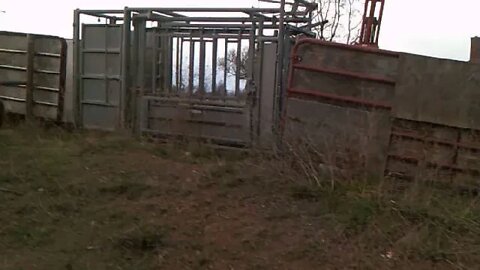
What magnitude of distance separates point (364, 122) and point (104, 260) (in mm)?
3208

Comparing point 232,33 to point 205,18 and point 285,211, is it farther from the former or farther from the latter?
point 285,211

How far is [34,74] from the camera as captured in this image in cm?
1176

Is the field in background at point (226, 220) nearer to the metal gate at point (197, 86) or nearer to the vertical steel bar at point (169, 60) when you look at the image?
the metal gate at point (197, 86)

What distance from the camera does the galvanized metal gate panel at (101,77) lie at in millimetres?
10828

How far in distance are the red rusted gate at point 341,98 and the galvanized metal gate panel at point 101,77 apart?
14.0ft

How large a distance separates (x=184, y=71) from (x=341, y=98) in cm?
427

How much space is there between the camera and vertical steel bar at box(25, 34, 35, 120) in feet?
38.1

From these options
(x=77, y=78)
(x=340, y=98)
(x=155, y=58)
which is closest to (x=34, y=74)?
(x=77, y=78)

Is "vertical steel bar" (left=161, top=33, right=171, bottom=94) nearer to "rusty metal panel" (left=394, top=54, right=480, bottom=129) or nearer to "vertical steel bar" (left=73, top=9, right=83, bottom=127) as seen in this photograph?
"vertical steel bar" (left=73, top=9, right=83, bottom=127)

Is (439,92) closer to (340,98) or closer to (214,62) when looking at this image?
(340,98)

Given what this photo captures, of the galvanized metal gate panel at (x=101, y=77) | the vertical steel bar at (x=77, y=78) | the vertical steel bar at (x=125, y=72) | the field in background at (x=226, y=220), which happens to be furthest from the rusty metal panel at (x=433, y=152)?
the vertical steel bar at (x=77, y=78)

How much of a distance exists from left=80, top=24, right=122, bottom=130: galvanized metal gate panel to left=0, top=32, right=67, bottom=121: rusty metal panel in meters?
0.51

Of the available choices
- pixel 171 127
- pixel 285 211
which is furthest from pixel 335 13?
pixel 285 211

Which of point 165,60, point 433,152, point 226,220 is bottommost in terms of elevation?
point 226,220
